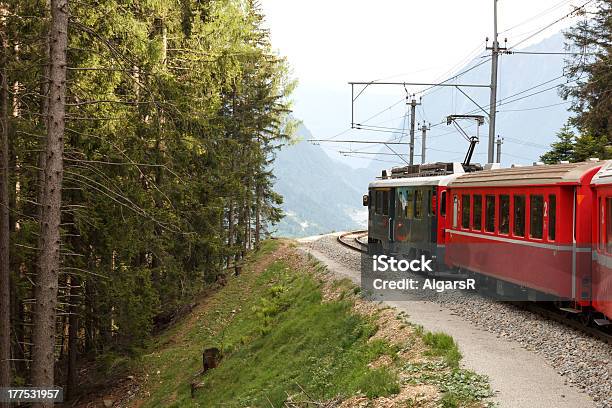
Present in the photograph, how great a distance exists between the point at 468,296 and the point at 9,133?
10178mm

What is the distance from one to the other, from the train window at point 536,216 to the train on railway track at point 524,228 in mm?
19

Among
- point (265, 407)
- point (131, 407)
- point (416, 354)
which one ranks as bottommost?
point (131, 407)

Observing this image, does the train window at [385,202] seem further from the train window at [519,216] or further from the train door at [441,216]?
the train window at [519,216]

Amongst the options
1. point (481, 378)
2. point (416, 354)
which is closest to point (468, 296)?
point (416, 354)

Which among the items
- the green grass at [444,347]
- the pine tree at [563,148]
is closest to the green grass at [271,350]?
the green grass at [444,347]

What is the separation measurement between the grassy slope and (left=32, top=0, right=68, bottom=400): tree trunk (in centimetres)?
384

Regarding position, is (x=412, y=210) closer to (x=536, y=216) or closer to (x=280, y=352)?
(x=280, y=352)

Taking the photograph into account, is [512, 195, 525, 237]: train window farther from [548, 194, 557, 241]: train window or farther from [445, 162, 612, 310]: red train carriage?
[548, 194, 557, 241]: train window

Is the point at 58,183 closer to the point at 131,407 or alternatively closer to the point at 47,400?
the point at 47,400

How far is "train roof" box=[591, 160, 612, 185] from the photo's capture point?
10.8m

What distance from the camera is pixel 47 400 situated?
10430mm

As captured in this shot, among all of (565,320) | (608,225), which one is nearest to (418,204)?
(565,320)

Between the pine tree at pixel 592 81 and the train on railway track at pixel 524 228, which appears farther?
the pine tree at pixel 592 81

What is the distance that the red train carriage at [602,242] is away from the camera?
34.9 ft
